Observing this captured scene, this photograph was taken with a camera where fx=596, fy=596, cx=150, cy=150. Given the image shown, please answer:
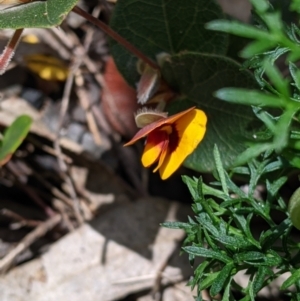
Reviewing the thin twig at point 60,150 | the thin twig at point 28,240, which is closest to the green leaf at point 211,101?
the thin twig at point 60,150

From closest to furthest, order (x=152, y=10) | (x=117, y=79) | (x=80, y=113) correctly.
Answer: (x=152, y=10) → (x=117, y=79) → (x=80, y=113)

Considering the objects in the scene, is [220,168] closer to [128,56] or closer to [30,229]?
[128,56]

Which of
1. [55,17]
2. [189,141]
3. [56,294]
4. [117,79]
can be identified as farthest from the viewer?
[117,79]

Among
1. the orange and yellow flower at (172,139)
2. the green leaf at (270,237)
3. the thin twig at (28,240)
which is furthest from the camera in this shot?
the thin twig at (28,240)

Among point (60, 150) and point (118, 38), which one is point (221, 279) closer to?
point (118, 38)

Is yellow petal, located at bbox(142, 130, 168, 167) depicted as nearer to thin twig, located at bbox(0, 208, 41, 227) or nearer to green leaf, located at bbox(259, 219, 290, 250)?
green leaf, located at bbox(259, 219, 290, 250)

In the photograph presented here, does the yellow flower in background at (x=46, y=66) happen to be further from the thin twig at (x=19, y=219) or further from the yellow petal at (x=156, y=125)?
the yellow petal at (x=156, y=125)

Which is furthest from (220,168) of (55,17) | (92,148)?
(92,148)
